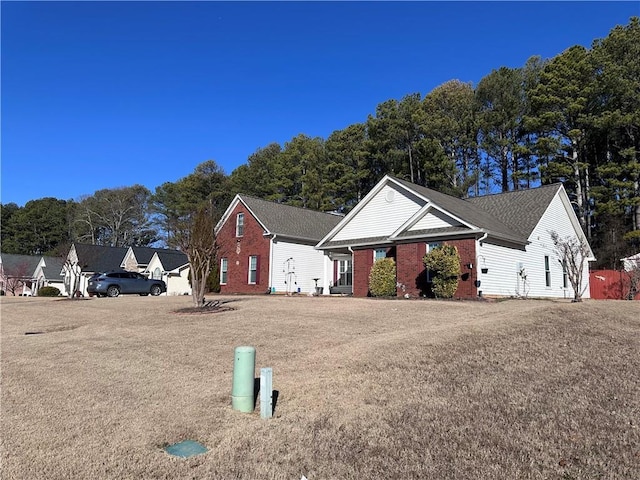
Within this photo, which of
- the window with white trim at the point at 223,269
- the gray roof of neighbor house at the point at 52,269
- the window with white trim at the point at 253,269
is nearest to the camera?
the window with white trim at the point at 253,269

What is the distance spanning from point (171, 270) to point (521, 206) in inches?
1146

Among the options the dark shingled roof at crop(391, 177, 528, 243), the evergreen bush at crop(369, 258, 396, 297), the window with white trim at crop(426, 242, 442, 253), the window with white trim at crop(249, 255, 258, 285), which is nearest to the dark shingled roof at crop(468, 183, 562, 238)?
the dark shingled roof at crop(391, 177, 528, 243)

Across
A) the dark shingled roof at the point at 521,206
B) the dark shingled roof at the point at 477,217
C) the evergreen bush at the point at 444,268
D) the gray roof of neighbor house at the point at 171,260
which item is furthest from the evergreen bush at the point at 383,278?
the gray roof of neighbor house at the point at 171,260

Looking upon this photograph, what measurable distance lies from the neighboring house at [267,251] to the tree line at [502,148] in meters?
3.61

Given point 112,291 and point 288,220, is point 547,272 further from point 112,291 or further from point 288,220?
point 112,291

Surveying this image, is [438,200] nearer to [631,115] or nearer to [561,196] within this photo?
[561,196]

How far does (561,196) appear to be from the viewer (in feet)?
84.0

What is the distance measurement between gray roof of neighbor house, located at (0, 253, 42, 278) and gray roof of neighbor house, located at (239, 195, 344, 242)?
33349mm

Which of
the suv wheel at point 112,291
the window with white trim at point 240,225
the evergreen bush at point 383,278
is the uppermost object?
the window with white trim at point 240,225

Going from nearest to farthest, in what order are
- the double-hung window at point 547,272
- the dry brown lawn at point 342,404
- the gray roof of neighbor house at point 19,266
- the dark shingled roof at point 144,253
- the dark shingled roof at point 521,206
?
the dry brown lawn at point 342,404 < the dark shingled roof at point 521,206 < the double-hung window at point 547,272 < the dark shingled roof at point 144,253 < the gray roof of neighbor house at point 19,266

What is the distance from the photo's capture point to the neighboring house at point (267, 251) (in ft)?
95.7

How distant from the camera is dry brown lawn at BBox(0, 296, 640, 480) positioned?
4172 mm

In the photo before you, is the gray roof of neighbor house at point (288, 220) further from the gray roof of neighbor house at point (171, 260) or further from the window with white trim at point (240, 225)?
the gray roof of neighbor house at point (171, 260)

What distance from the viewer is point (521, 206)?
24.1 metres
